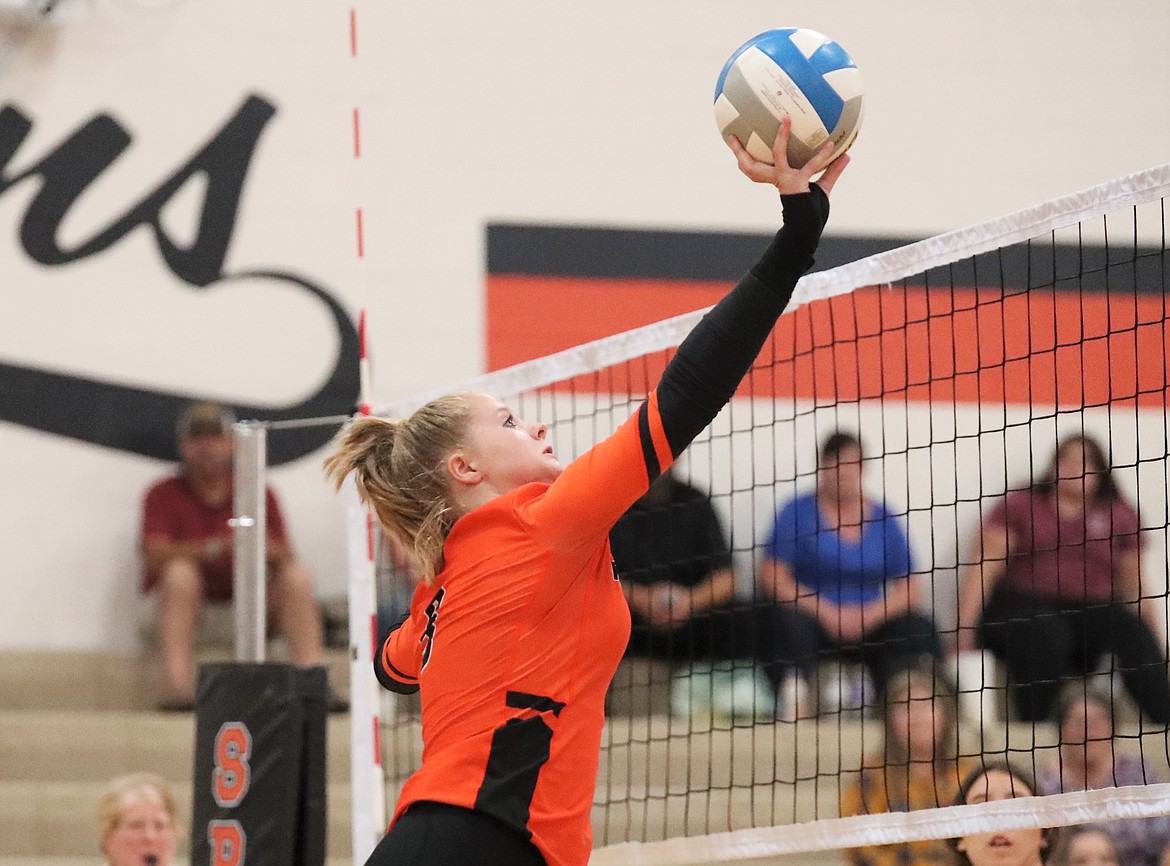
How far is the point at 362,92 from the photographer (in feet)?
28.8

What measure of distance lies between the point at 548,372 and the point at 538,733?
2.53 metres

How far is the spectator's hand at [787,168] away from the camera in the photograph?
2.83 m

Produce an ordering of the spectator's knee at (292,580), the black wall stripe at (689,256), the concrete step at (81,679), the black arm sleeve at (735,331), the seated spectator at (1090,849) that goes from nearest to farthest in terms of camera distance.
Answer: the black arm sleeve at (735,331) < the seated spectator at (1090,849) < the concrete step at (81,679) < the spectator's knee at (292,580) < the black wall stripe at (689,256)

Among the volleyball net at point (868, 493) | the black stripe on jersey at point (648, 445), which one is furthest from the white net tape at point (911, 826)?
the black stripe on jersey at point (648, 445)

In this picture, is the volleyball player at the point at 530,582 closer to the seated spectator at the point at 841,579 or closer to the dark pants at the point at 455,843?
the dark pants at the point at 455,843

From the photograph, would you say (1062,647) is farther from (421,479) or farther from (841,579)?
(421,479)

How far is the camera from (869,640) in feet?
26.2

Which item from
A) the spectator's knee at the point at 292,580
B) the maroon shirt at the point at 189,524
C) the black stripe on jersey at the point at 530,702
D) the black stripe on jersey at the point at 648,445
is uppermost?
the maroon shirt at the point at 189,524

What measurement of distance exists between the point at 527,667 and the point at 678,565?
5.12 m

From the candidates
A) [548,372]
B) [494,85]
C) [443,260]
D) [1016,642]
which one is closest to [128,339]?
[443,260]

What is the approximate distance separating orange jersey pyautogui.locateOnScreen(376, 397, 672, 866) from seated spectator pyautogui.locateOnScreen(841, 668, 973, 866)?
2.85m

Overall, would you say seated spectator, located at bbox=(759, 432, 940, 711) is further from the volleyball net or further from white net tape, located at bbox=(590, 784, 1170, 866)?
white net tape, located at bbox=(590, 784, 1170, 866)

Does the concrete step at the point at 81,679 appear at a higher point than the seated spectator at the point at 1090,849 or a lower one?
higher

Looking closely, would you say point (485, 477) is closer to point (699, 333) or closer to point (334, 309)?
point (699, 333)
